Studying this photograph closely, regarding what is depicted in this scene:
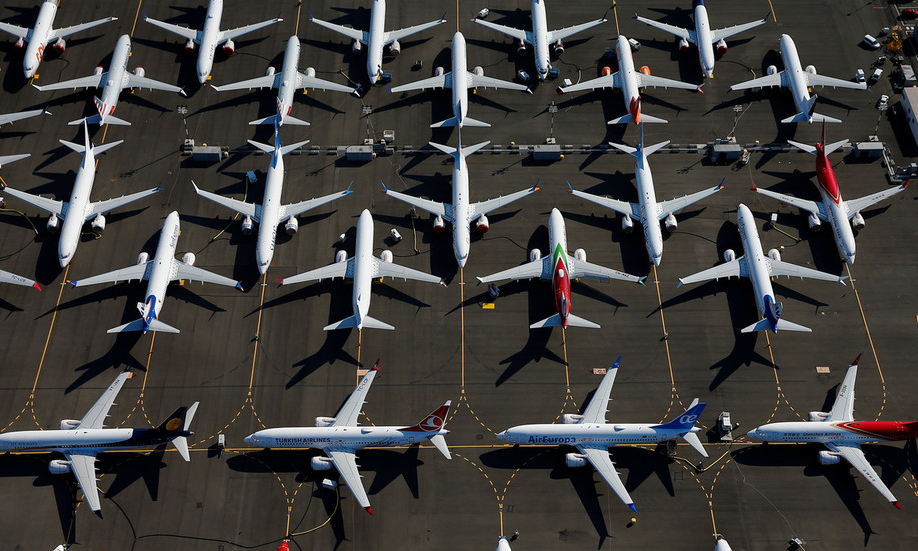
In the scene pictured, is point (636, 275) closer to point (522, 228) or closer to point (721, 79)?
point (522, 228)

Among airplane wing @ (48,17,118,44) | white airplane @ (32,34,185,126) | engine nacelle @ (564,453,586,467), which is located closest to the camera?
engine nacelle @ (564,453,586,467)

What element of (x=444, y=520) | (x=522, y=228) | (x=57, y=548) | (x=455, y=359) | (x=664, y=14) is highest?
(x=664, y=14)

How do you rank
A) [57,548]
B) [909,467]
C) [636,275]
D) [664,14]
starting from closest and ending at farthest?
[57,548] < [909,467] < [636,275] < [664,14]

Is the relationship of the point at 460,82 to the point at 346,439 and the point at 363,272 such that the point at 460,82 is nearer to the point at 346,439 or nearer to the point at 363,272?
the point at 363,272

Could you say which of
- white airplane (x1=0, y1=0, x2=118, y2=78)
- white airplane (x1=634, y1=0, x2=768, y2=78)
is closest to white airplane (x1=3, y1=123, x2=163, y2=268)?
white airplane (x1=0, y1=0, x2=118, y2=78)

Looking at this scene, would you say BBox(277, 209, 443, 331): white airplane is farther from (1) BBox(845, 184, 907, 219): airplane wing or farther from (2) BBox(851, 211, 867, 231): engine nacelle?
(2) BBox(851, 211, 867, 231): engine nacelle

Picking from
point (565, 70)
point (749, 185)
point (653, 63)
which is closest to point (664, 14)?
point (653, 63)

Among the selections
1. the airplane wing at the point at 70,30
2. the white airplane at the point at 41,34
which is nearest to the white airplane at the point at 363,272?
the white airplane at the point at 41,34
